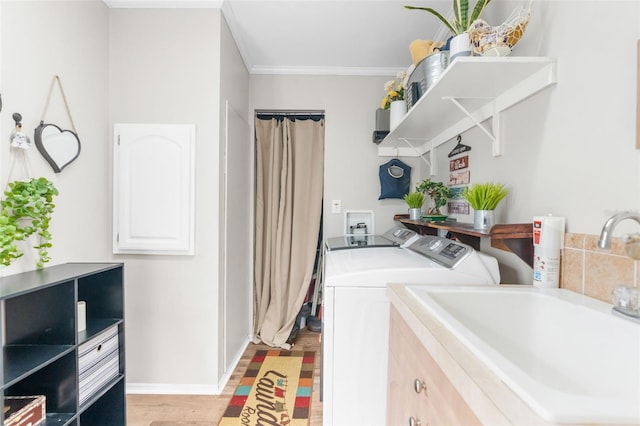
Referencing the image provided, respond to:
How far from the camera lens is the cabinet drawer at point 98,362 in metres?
1.33

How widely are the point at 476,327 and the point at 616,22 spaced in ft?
3.18

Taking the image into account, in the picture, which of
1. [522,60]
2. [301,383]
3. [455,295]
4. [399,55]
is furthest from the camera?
[399,55]

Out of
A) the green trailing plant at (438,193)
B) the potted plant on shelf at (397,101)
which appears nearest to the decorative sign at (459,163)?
the green trailing plant at (438,193)

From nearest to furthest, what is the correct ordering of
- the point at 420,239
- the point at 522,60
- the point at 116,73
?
the point at 522,60, the point at 420,239, the point at 116,73

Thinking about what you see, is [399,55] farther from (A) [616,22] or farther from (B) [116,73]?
(B) [116,73]

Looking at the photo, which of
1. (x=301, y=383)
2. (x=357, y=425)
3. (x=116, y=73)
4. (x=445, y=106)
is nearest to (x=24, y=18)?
(x=116, y=73)

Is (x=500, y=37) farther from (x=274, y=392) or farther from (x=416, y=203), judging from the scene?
(x=274, y=392)

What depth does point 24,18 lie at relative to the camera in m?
1.35

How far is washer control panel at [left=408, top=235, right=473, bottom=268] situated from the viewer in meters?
1.37

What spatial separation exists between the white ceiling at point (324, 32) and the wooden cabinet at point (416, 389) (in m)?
1.91

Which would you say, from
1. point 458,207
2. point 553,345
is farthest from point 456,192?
A: point 553,345

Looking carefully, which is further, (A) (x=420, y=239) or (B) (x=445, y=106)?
(A) (x=420, y=239)

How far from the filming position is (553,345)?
0.84 m

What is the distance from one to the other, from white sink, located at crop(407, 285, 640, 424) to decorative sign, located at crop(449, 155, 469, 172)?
1050 millimetres
